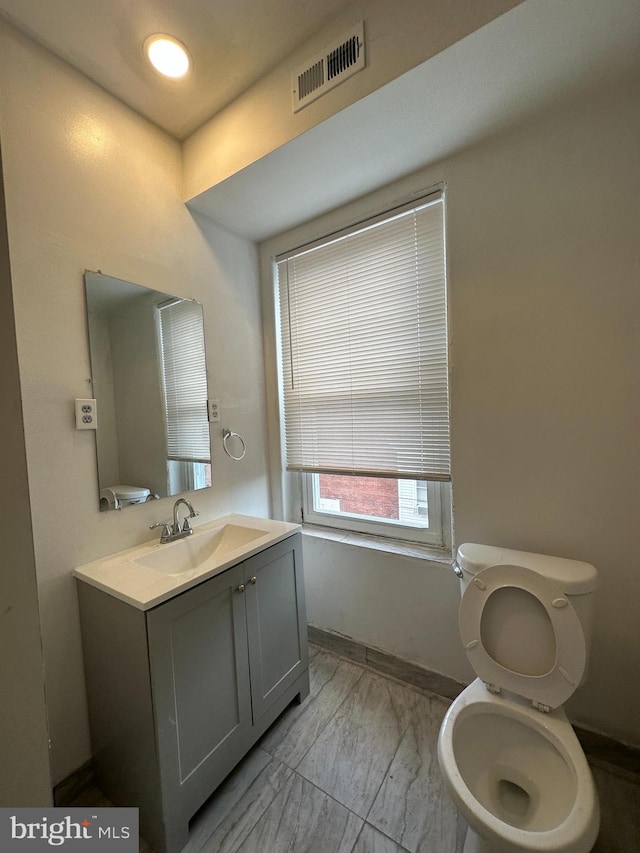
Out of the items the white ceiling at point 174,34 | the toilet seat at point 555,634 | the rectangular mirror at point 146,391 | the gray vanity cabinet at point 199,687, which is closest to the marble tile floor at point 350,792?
the gray vanity cabinet at point 199,687

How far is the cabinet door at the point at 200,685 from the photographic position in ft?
3.19

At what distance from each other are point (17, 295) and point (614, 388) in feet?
6.65

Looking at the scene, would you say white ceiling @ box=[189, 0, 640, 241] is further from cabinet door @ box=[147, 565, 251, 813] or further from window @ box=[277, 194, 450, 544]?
cabinet door @ box=[147, 565, 251, 813]

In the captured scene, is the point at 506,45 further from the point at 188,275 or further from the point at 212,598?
the point at 212,598

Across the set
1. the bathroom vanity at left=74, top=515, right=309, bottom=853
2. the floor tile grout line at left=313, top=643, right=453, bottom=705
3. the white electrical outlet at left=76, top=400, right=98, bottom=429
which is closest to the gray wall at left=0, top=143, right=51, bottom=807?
the bathroom vanity at left=74, top=515, right=309, bottom=853

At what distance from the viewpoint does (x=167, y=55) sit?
47.8 inches

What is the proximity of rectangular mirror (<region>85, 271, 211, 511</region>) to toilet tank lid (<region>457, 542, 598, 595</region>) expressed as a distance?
124cm

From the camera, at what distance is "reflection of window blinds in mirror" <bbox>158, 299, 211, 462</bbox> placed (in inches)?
61.1

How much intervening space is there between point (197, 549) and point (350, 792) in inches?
40.5

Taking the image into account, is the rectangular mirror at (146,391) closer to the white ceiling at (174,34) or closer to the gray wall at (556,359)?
the white ceiling at (174,34)

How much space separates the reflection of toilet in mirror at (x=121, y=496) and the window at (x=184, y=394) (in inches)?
5.3

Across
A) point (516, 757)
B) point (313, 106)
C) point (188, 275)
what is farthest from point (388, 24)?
point (516, 757)

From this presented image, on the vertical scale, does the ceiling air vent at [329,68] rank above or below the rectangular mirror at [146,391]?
above

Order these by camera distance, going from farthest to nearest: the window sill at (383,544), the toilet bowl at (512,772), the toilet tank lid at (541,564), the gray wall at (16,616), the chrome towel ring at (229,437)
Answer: the chrome towel ring at (229,437) < the window sill at (383,544) < the toilet tank lid at (541,564) < the toilet bowl at (512,772) < the gray wall at (16,616)
